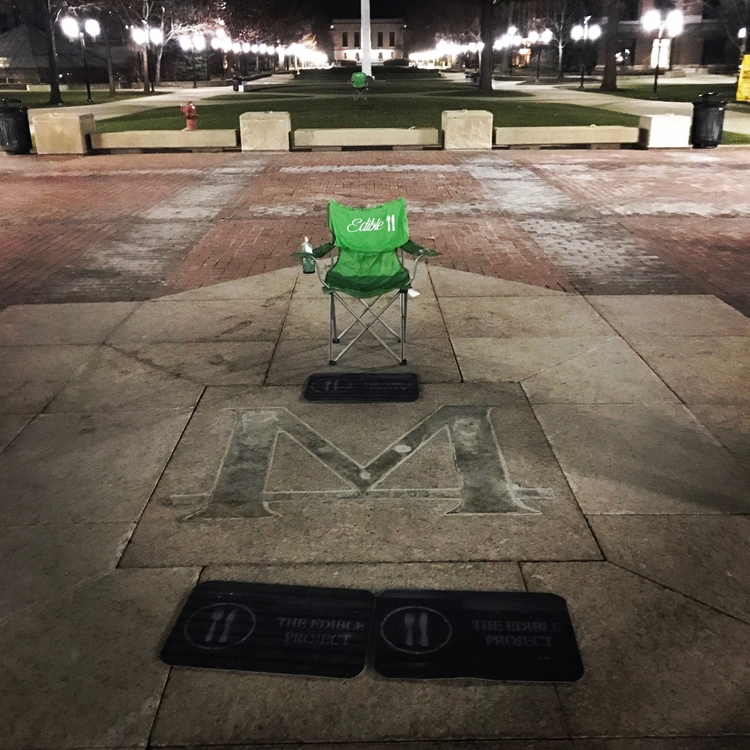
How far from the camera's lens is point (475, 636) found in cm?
313

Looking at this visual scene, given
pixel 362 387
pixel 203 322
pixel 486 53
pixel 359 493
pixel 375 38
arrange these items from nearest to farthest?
1. pixel 359 493
2. pixel 362 387
3. pixel 203 322
4. pixel 486 53
5. pixel 375 38

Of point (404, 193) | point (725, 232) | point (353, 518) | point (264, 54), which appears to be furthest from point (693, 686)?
point (264, 54)

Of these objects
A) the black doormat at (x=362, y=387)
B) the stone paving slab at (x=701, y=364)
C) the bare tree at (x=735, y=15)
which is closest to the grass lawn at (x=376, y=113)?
the stone paving slab at (x=701, y=364)

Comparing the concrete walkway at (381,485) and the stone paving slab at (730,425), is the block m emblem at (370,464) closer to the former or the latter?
the concrete walkway at (381,485)

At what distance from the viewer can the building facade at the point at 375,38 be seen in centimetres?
16623

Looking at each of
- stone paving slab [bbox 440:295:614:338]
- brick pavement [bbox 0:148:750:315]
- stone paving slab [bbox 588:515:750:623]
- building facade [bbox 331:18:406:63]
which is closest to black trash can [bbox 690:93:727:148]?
brick pavement [bbox 0:148:750:315]

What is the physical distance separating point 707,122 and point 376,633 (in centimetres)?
1878

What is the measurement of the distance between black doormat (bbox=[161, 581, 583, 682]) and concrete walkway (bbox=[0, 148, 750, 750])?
7 centimetres

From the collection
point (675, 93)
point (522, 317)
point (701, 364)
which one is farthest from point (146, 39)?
point (701, 364)

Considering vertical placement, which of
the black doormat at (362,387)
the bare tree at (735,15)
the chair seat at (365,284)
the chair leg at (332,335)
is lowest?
the black doormat at (362,387)

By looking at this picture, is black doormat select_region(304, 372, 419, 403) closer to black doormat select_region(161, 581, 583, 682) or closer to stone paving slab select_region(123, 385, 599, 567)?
stone paving slab select_region(123, 385, 599, 567)

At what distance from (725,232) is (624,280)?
10.4ft

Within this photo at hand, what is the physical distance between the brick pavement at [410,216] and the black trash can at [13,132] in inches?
36.7

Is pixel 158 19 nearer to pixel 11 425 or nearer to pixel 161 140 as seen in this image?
pixel 161 140
